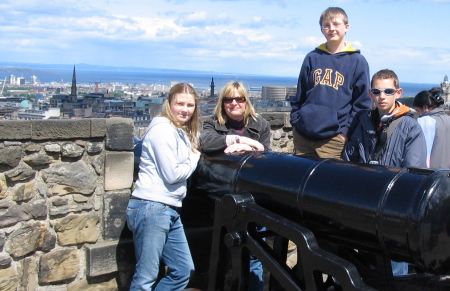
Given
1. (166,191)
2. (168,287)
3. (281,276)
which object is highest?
(166,191)

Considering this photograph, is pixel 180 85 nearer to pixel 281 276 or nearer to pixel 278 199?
pixel 278 199

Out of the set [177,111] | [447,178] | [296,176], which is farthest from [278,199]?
[177,111]

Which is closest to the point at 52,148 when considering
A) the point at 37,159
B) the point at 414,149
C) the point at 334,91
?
the point at 37,159

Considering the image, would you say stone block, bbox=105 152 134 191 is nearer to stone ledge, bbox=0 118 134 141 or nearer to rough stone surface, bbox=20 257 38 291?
stone ledge, bbox=0 118 134 141

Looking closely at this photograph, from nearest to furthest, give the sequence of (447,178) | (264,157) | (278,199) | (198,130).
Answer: (447,178) → (278,199) → (264,157) → (198,130)

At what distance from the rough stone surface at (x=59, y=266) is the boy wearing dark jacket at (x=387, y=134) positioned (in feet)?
6.15

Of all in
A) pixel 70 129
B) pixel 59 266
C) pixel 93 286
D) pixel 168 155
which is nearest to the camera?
pixel 168 155

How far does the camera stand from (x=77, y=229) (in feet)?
12.3

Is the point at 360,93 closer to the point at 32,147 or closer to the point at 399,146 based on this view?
the point at 399,146

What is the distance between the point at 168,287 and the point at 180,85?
114cm

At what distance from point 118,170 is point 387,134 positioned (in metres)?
1.75

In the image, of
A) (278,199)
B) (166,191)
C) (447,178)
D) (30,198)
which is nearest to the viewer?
(447,178)

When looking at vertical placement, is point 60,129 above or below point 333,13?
below

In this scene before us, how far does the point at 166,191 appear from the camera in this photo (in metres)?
3.09
